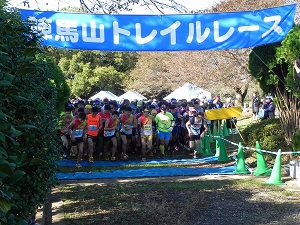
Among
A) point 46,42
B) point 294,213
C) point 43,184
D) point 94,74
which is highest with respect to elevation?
point 94,74

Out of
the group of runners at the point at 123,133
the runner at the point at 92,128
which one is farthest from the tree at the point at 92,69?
the runner at the point at 92,128

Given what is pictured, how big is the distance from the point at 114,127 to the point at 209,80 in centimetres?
1519

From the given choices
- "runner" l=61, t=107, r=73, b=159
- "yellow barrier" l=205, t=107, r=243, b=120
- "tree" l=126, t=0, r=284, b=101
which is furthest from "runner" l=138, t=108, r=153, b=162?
"tree" l=126, t=0, r=284, b=101

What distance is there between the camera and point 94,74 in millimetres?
46969

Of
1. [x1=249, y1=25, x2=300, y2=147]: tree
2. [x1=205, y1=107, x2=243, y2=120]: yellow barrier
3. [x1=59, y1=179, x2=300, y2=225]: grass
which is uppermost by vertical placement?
[x1=249, y1=25, x2=300, y2=147]: tree

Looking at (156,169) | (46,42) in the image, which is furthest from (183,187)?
(46,42)

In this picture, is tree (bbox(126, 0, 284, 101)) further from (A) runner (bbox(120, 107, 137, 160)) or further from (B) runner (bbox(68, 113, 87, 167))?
(B) runner (bbox(68, 113, 87, 167))

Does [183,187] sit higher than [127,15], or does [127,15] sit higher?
[127,15]

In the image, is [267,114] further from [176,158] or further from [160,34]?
[160,34]

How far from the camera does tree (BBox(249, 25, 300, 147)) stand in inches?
401

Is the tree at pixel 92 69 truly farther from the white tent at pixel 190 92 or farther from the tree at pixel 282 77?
the tree at pixel 282 77

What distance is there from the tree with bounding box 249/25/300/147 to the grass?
8.22ft

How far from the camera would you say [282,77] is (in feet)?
36.9

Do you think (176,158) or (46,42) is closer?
(46,42)
